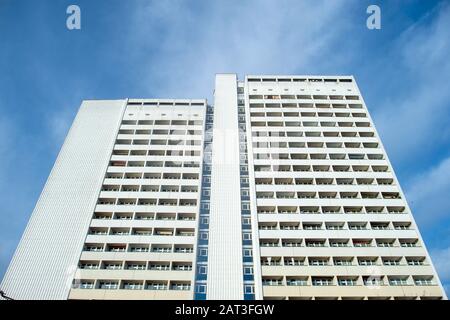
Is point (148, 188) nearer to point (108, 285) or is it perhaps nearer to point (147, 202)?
point (147, 202)

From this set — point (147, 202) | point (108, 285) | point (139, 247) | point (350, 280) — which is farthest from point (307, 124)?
point (108, 285)

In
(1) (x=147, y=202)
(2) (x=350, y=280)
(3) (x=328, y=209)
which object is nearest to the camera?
(2) (x=350, y=280)

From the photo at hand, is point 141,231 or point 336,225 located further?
point 141,231

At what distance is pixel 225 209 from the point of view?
4178 cm

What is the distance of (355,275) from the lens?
35.4 metres

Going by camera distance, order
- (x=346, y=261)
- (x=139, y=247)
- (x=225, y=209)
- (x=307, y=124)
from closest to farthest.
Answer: (x=346, y=261)
(x=139, y=247)
(x=225, y=209)
(x=307, y=124)

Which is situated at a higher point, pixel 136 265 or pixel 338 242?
pixel 338 242

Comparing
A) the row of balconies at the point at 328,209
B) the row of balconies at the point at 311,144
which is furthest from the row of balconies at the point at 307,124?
the row of balconies at the point at 328,209

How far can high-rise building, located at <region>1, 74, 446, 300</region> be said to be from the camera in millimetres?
35375

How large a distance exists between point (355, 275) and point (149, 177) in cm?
2948
